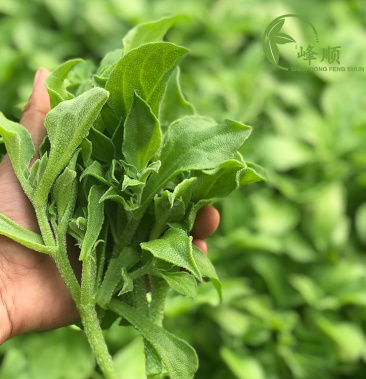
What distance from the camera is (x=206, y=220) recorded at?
25.2 inches

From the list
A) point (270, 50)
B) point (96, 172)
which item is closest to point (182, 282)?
point (96, 172)

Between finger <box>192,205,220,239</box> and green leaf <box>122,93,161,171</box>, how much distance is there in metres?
0.13

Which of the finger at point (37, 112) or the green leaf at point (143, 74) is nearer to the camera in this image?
the green leaf at point (143, 74)

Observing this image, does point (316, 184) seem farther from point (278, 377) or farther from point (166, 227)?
point (166, 227)

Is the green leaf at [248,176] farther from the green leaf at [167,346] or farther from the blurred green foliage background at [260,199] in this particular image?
the blurred green foliage background at [260,199]

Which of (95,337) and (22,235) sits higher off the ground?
(22,235)

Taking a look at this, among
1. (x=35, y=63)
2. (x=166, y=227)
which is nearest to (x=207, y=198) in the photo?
(x=166, y=227)

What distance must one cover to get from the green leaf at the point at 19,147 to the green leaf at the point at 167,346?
16 centimetres

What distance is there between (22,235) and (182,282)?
0.53 ft

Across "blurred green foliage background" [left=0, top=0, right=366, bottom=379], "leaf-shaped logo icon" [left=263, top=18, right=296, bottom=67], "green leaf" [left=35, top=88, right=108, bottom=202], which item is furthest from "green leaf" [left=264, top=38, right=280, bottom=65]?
"green leaf" [left=35, top=88, right=108, bottom=202]

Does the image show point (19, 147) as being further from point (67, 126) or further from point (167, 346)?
point (167, 346)

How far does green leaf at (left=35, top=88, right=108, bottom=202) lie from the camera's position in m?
0.49

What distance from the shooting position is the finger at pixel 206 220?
638mm

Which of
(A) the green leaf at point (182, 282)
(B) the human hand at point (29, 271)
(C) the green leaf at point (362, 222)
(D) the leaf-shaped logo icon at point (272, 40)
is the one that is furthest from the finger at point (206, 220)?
(C) the green leaf at point (362, 222)
